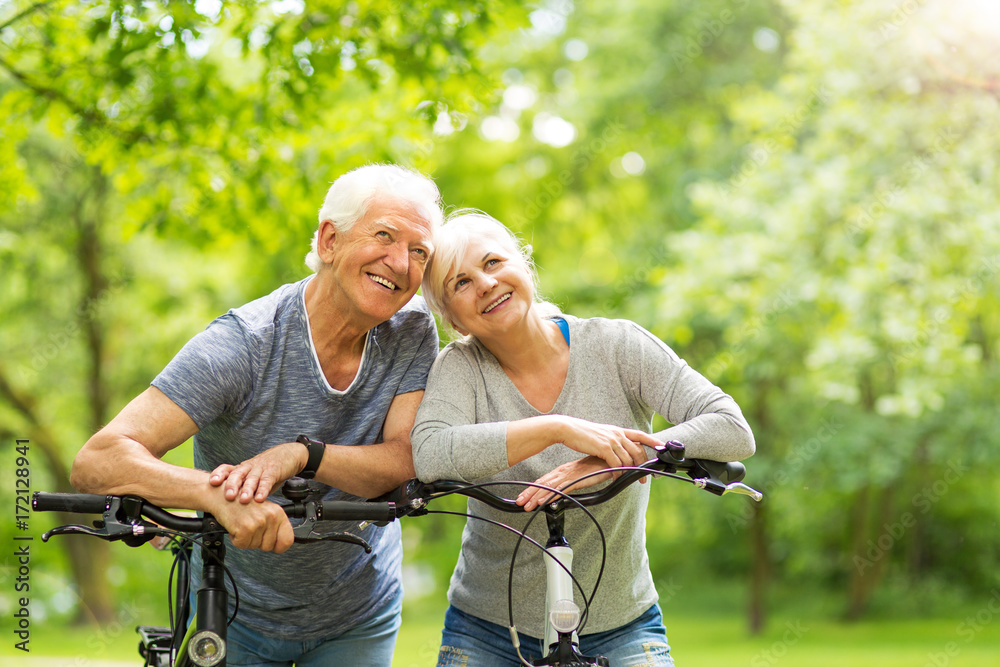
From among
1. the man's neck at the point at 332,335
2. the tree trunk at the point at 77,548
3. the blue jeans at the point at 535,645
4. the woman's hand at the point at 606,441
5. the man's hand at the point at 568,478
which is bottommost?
the blue jeans at the point at 535,645

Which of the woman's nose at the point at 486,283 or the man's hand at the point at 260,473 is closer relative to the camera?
the man's hand at the point at 260,473

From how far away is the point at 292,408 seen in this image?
7.10ft

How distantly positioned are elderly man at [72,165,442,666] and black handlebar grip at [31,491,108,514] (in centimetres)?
12

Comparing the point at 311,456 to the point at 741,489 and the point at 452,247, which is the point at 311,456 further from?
the point at 741,489

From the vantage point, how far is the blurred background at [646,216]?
4742 millimetres

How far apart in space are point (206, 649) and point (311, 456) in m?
0.46

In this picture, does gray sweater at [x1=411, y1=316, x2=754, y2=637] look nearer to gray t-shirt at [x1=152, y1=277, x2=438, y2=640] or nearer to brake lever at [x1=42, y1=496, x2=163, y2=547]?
gray t-shirt at [x1=152, y1=277, x2=438, y2=640]

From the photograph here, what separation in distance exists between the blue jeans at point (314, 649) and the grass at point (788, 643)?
269 inches

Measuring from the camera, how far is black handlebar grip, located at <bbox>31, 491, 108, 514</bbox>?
1.64 m

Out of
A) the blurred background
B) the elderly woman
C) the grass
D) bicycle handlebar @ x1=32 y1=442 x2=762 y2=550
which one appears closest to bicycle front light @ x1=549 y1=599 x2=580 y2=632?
bicycle handlebar @ x1=32 y1=442 x2=762 y2=550

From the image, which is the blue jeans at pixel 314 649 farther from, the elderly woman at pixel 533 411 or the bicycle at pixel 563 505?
the bicycle at pixel 563 505

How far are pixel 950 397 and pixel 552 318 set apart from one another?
9031 millimetres

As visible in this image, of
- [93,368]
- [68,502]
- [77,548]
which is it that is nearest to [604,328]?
[68,502]

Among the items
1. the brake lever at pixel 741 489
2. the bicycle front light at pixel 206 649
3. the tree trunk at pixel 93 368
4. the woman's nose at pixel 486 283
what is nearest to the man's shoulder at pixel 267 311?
the woman's nose at pixel 486 283
